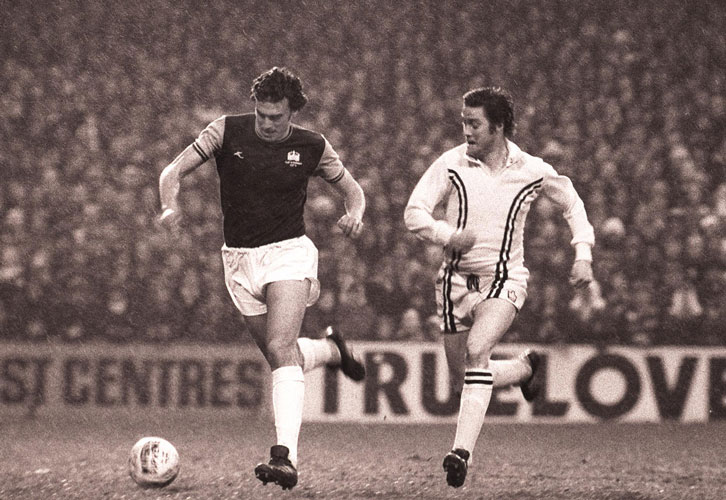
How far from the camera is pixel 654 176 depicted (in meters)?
12.3

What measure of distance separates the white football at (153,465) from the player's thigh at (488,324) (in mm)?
1634

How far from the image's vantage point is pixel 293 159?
6.46 m

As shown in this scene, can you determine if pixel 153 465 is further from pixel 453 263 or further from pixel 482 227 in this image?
pixel 482 227

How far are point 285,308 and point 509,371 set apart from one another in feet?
5.17

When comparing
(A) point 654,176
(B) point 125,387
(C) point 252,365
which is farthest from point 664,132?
(B) point 125,387

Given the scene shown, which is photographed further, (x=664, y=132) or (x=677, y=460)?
(x=664, y=132)

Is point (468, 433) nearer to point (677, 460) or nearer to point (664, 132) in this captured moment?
point (677, 460)

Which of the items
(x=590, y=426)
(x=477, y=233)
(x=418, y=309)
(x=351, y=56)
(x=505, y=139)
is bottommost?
(x=590, y=426)

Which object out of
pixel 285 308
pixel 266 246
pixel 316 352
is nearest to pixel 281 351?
pixel 285 308

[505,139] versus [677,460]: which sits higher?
[505,139]

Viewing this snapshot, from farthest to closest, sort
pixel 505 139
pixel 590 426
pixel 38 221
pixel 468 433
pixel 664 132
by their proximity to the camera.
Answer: pixel 664 132 → pixel 38 221 → pixel 590 426 → pixel 505 139 → pixel 468 433

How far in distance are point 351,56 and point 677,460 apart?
7.50 m

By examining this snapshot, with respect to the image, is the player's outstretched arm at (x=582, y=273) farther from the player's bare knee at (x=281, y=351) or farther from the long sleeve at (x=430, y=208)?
the player's bare knee at (x=281, y=351)

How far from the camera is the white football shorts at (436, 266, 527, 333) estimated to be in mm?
6586
